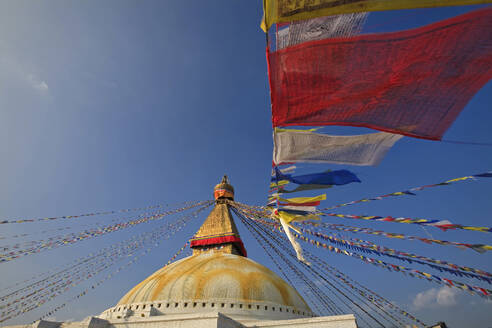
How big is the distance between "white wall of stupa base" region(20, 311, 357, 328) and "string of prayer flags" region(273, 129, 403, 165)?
6.13 metres

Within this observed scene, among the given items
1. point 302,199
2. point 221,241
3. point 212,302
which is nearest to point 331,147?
point 302,199

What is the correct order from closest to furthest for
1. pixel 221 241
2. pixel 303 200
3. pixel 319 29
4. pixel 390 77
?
pixel 319 29 < pixel 390 77 < pixel 303 200 < pixel 221 241

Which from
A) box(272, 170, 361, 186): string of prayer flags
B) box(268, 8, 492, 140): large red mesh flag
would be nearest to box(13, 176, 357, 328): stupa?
box(272, 170, 361, 186): string of prayer flags

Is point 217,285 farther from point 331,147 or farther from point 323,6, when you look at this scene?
point 323,6

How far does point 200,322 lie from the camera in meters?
8.27

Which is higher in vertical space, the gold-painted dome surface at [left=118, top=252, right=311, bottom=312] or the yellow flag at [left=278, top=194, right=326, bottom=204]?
the yellow flag at [left=278, top=194, right=326, bottom=204]

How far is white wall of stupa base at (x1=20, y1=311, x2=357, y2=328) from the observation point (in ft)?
26.9

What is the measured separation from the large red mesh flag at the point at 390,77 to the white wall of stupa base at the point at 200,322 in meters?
6.91

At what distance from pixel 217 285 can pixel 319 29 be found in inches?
415

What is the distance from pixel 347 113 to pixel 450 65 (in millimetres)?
1182

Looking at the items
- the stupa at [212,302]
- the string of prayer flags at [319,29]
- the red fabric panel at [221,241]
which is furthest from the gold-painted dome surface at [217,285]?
the string of prayer flags at [319,29]

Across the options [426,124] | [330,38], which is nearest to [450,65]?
[426,124]

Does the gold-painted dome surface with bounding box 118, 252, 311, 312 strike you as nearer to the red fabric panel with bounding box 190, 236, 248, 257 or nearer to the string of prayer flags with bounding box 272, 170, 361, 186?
the red fabric panel with bounding box 190, 236, 248, 257

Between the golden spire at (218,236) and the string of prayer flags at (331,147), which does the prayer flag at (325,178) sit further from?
the golden spire at (218,236)
